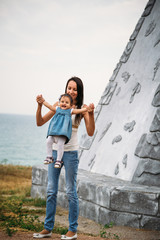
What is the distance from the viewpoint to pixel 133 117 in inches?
245

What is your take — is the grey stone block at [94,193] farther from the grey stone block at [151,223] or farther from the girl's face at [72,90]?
the girl's face at [72,90]

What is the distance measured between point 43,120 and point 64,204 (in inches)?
109

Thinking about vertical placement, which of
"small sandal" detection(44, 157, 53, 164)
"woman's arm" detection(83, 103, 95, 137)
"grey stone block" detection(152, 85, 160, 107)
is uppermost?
"grey stone block" detection(152, 85, 160, 107)

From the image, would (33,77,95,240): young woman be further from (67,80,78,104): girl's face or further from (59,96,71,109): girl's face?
(59,96,71,109): girl's face

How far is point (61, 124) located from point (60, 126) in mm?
29

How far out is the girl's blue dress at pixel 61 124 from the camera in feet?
11.7

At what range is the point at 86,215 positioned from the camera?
5.54m

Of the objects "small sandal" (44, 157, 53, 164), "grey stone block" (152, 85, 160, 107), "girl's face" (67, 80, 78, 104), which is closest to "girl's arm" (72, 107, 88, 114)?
"girl's face" (67, 80, 78, 104)

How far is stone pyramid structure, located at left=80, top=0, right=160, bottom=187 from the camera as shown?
5.39 metres

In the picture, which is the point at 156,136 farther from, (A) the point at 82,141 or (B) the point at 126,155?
(A) the point at 82,141

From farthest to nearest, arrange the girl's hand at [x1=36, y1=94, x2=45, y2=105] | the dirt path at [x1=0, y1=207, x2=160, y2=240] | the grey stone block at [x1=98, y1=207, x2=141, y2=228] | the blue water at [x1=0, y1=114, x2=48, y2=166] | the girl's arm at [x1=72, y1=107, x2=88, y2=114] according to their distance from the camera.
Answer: the blue water at [x1=0, y1=114, x2=48, y2=166], the grey stone block at [x1=98, y1=207, x2=141, y2=228], the dirt path at [x1=0, y1=207, x2=160, y2=240], the girl's hand at [x1=36, y1=94, x2=45, y2=105], the girl's arm at [x1=72, y1=107, x2=88, y2=114]

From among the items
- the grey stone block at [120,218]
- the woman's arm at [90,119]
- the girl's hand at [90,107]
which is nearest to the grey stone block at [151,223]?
the grey stone block at [120,218]

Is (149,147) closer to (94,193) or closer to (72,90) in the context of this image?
(94,193)

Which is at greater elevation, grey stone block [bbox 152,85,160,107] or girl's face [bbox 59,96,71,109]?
grey stone block [bbox 152,85,160,107]
